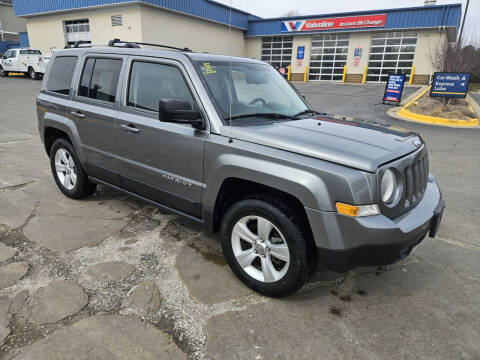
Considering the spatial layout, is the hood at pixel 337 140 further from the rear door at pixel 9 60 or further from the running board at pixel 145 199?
the rear door at pixel 9 60

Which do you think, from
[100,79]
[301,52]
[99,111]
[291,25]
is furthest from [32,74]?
[99,111]

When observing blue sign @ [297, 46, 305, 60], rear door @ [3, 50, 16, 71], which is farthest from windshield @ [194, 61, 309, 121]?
blue sign @ [297, 46, 305, 60]

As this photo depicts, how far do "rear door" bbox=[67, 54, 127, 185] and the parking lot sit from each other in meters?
0.66

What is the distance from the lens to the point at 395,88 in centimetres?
1467

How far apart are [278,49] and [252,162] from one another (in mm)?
29836

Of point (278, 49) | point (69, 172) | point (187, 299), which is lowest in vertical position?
point (187, 299)

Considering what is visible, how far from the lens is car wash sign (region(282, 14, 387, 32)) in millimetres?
24391

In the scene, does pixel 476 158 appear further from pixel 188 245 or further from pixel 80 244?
pixel 80 244

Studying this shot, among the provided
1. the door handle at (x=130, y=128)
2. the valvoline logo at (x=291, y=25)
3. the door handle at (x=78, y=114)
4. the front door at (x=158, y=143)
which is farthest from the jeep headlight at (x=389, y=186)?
the valvoline logo at (x=291, y=25)

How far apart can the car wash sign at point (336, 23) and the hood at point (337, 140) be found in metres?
25.1

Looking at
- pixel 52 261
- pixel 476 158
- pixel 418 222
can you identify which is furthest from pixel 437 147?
pixel 52 261

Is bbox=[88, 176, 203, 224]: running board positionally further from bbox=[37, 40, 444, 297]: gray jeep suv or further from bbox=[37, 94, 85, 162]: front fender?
bbox=[37, 94, 85, 162]: front fender

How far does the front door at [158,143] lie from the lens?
304cm

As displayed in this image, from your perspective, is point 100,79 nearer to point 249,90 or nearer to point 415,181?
point 249,90
